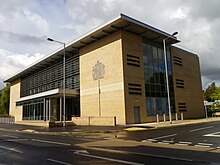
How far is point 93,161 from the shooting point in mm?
7996

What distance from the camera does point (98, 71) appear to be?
33.1 metres

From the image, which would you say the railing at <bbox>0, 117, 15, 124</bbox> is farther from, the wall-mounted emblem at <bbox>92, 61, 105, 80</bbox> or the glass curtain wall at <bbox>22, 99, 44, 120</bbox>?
the wall-mounted emblem at <bbox>92, 61, 105, 80</bbox>

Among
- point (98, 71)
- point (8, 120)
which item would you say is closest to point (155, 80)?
point (98, 71)

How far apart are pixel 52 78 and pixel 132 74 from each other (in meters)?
19.3

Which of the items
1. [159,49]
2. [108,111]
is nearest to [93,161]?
[108,111]

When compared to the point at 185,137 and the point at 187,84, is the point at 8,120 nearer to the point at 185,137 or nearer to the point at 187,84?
the point at 187,84

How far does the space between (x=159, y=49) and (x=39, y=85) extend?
84.7 ft

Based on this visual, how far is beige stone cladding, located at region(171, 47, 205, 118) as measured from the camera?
3878 cm

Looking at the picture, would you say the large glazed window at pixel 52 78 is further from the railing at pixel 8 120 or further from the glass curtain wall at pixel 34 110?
the railing at pixel 8 120

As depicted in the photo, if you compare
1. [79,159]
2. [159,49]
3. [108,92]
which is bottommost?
[79,159]

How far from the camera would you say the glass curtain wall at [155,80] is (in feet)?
107

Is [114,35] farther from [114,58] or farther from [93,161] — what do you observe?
[93,161]

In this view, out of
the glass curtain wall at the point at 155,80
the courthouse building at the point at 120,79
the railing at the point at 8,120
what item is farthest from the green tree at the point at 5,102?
the glass curtain wall at the point at 155,80

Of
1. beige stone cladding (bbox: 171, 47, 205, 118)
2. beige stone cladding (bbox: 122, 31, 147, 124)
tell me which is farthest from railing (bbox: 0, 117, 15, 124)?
beige stone cladding (bbox: 171, 47, 205, 118)
